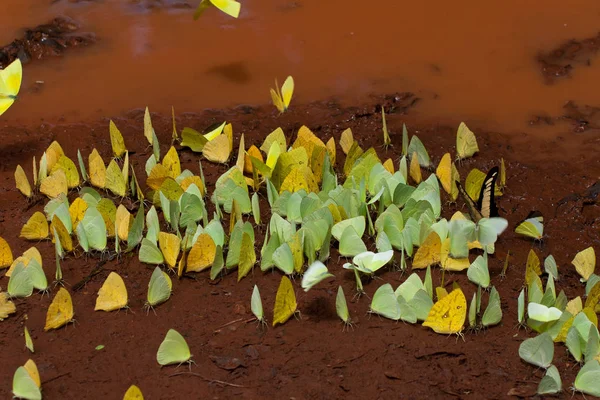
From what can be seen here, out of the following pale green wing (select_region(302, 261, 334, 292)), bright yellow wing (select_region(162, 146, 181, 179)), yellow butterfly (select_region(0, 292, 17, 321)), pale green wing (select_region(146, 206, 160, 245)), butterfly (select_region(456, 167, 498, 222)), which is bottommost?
yellow butterfly (select_region(0, 292, 17, 321))

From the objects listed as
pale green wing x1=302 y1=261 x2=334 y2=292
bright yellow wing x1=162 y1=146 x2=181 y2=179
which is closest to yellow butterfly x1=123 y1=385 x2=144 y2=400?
pale green wing x1=302 y1=261 x2=334 y2=292

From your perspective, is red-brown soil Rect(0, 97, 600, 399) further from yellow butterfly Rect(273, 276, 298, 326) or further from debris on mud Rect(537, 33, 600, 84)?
debris on mud Rect(537, 33, 600, 84)

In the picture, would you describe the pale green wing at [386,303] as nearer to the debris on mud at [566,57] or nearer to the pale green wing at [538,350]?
the pale green wing at [538,350]

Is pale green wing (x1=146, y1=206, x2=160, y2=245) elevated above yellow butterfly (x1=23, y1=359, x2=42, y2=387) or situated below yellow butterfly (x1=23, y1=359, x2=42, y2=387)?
above

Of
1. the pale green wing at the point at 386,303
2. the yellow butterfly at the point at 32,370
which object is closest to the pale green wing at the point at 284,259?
the pale green wing at the point at 386,303

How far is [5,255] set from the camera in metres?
2.71

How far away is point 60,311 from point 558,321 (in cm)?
138

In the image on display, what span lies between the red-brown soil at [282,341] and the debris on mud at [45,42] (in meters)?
0.94

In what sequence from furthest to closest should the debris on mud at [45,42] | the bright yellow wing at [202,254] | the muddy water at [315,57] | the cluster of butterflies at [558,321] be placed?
the debris on mud at [45,42]
the muddy water at [315,57]
the bright yellow wing at [202,254]
the cluster of butterflies at [558,321]

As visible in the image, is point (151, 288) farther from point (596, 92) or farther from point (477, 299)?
point (596, 92)

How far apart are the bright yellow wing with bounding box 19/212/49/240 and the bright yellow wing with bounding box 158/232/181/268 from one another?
397mm

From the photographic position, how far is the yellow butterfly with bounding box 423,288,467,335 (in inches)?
95.0

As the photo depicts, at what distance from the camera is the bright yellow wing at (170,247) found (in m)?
2.67

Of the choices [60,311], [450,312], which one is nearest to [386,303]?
[450,312]
